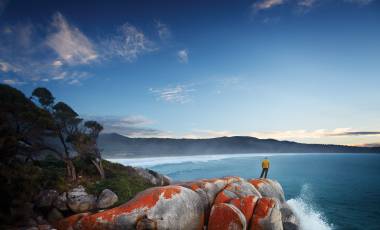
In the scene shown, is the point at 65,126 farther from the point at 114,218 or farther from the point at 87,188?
the point at 114,218

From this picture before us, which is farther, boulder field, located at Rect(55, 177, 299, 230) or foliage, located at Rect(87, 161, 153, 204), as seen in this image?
foliage, located at Rect(87, 161, 153, 204)

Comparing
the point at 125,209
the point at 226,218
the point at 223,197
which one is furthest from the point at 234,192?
the point at 125,209

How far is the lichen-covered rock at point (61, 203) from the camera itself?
18.0 m

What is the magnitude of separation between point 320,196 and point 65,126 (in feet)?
122

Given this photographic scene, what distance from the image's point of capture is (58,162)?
90.5 ft

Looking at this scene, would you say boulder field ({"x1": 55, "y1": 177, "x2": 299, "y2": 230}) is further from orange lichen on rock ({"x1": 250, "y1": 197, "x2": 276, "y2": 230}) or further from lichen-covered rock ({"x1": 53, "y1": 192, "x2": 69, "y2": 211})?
lichen-covered rock ({"x1": 53, "y1": 192, "x2": 69, "y2": 211})

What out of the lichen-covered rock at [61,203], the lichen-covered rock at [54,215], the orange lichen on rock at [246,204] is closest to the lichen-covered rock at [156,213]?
the orange lichen on rock at [246,204]

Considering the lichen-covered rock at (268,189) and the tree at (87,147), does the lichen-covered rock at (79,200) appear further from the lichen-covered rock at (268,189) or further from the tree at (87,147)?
the lichen-covered rock at (268,189)

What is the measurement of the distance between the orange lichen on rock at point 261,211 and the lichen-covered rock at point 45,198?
1523 centimetres

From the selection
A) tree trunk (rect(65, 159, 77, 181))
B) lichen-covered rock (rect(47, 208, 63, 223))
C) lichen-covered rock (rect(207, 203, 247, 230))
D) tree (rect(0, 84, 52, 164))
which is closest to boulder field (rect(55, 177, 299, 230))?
lichen-covered rock (rect(207, 203, 247, 230))

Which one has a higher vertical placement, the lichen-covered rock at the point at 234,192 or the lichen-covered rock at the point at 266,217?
the lichen-covered rock at the point at 234,192

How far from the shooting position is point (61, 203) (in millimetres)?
18109

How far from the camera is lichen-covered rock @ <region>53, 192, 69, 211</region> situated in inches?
707

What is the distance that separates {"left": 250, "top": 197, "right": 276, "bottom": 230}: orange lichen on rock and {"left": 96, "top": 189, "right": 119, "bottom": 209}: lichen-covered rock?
12.3 m
